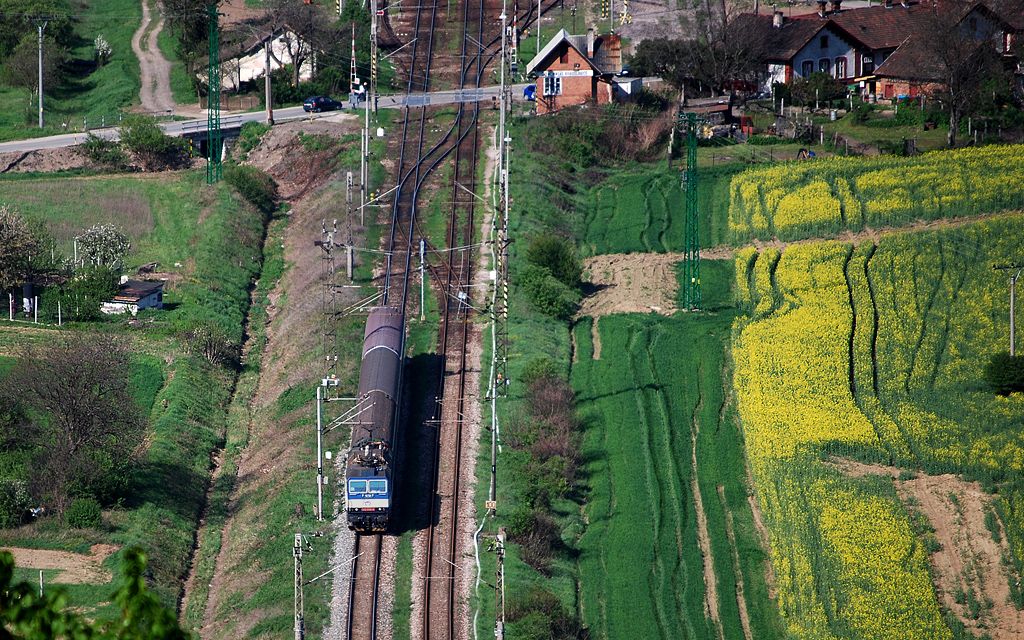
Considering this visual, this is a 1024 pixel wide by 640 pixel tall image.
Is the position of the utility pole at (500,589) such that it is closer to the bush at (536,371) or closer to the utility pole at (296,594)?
the utility pole at (296,594)

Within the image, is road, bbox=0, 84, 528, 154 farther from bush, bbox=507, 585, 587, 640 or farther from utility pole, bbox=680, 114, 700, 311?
bush, bbox=507, 585, 587, 640

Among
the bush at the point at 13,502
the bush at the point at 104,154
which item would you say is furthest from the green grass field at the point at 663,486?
the bush at the point at 104,154

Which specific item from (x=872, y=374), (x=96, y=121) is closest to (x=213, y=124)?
(x=96, y=121)

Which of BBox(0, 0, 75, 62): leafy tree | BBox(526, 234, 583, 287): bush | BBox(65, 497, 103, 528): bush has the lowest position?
BBox(65, 497, 103, 528): bush

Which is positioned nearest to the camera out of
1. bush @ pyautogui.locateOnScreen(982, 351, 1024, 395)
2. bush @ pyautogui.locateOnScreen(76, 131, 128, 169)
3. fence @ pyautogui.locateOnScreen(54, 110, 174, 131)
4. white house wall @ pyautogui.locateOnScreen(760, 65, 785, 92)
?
bush @ pyautogui.locateOnScreen(982, 351, 1024, 395)

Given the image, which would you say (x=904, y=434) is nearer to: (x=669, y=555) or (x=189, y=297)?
(x=669, y=555)

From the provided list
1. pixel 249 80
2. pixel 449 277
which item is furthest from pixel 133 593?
pixel 249 80

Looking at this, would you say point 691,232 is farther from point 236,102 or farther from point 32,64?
point 32,64

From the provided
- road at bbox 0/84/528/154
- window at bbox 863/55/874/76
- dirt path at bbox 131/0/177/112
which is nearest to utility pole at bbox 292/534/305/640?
road at bbox 0/84/528/154
